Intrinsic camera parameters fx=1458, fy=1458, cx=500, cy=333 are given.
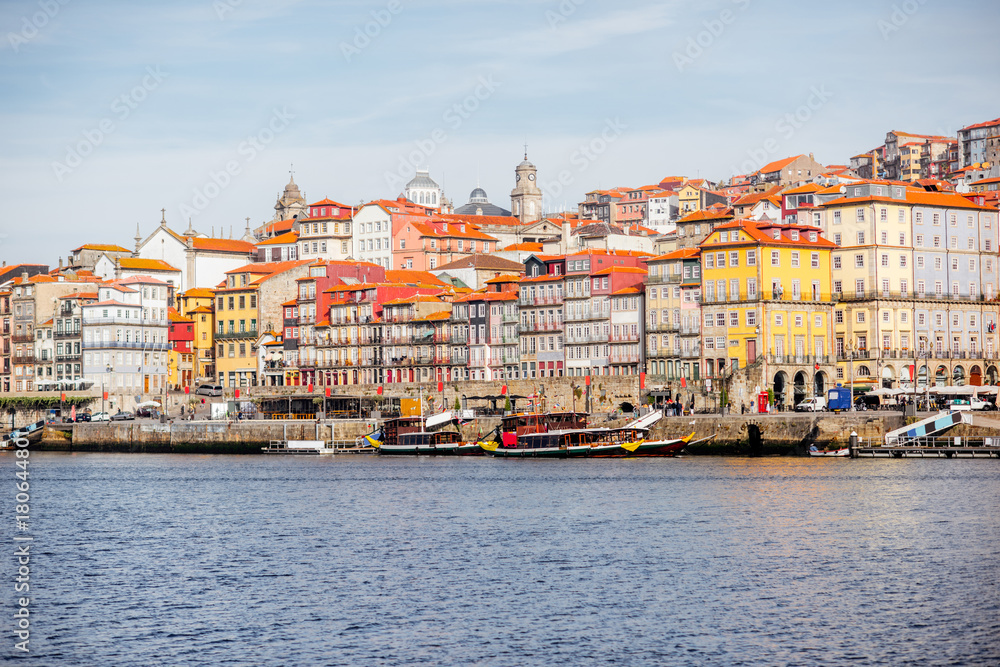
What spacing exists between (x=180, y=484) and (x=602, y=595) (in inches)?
1788

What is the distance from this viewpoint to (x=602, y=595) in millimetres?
39906

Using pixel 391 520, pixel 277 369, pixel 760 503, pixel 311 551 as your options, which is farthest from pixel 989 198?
pixel 311 551

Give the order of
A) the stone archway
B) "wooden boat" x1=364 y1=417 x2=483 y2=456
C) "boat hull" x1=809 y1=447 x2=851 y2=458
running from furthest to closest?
"wooden boat" x1=364 y1=417 x2=483 y2=456 → the stone archway → "boat hull" x1=809 y1=447 x2=851 y2=458

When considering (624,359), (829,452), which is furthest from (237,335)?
(829,452)

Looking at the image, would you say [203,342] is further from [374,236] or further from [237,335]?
[374,236]

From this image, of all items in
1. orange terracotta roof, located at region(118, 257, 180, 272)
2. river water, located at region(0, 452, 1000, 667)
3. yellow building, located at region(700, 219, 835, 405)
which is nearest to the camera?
river water, located at region(0, 452, 1000, 667)

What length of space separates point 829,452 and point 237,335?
226ft

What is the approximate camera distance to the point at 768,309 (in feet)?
325

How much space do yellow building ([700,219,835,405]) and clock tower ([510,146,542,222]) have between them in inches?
3059

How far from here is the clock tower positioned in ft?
590

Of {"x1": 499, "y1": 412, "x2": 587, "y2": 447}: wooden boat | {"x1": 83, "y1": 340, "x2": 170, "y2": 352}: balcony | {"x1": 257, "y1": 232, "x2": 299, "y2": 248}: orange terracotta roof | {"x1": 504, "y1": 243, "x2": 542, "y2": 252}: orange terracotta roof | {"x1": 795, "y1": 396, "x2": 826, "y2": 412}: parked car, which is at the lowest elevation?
{"x1": 499, "y1": 412, "x2": 587, "y2": 447}: wooden boat

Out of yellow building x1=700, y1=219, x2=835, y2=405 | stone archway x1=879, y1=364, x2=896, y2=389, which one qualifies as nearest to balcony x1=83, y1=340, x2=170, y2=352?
yellow building x1=700, y1=219, x2=835, y2=405

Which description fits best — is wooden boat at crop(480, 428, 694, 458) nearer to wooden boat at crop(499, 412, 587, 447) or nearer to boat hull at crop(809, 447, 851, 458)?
wooden boat at crop(499, 412, 587, 447)

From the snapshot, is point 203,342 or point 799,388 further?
point 203,342
